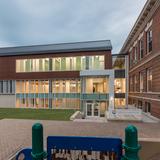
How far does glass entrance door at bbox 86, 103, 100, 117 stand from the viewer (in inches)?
1051

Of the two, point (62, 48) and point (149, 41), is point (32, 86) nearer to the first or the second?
point (62, 48)

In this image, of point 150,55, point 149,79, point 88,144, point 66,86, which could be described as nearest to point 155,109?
point 149,79

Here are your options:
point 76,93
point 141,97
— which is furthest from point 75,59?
point 141,97

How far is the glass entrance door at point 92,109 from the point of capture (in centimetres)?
2669

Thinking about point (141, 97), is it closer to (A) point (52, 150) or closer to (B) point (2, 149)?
(B) point (2, 149)

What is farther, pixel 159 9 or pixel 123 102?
pixel 123 102

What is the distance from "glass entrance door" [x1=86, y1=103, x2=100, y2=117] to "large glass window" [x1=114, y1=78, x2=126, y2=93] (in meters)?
Result: 7.69

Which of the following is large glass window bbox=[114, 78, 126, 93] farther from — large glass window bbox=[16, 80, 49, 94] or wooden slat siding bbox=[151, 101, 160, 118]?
large glass window bbox=[16, 80, 49, 94]

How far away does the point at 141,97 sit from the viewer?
24266mm

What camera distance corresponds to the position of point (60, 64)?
32906 millimetres

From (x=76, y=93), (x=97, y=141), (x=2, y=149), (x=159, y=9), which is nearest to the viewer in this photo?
(x=97, y=141)

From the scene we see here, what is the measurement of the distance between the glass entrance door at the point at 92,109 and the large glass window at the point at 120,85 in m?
7.69

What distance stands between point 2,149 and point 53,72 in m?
25.0

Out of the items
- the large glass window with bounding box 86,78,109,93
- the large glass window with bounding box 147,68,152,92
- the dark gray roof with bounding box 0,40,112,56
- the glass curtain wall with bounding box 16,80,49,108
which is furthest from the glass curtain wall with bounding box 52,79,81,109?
the large glass window with bounding box 147,68,152,92
